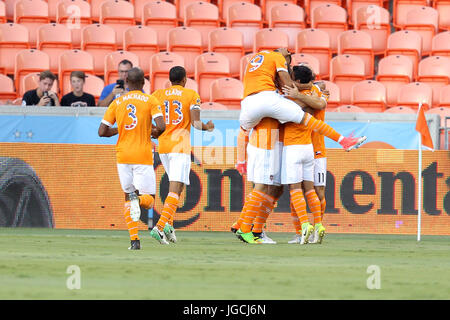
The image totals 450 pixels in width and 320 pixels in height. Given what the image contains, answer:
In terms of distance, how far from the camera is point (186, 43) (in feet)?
54.8

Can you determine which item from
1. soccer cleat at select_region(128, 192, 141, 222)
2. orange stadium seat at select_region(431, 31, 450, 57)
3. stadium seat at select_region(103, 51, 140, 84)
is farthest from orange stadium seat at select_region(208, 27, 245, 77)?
soccer cleat at select_region(128, 192, 141, 222)

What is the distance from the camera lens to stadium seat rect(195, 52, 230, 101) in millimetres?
16047

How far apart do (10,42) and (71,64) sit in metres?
1.40

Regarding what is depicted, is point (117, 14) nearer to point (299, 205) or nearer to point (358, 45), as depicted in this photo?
point (358, 45)

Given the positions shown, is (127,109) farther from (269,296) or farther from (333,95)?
(333,95)

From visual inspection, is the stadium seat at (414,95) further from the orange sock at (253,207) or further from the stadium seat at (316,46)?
the orange sock at (253,207)

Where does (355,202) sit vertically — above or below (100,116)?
below

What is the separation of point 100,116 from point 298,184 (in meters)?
3.93

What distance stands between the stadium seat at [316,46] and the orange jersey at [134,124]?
8.68 metres

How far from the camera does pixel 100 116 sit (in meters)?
12.3

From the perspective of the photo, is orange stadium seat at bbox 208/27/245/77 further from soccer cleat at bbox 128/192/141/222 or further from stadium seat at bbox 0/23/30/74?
soccer cleat at bbox 128/192/141/222

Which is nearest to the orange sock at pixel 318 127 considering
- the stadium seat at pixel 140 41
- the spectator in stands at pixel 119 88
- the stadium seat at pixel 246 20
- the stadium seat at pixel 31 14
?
the spectator in stands at pixel 119 88

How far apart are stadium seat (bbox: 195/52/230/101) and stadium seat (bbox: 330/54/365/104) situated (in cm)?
195

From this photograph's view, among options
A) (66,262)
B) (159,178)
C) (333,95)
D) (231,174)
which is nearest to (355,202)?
(231,174)
